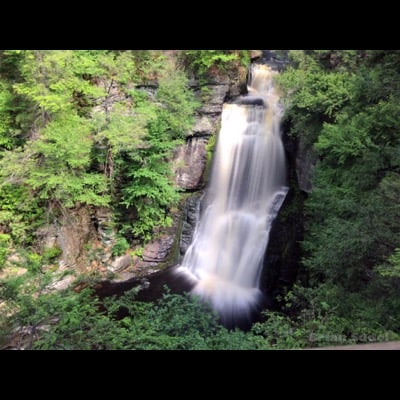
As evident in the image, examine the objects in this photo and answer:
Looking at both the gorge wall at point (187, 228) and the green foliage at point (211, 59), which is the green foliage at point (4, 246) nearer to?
the gorge wall at point (187, 228)

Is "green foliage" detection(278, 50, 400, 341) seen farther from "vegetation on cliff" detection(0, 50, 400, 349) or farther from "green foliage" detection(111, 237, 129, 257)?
"green foliage" detection(111, 237, 129, 257)

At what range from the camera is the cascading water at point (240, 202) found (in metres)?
10.4

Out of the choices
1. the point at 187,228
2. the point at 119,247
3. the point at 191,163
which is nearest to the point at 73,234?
the point at 119,247

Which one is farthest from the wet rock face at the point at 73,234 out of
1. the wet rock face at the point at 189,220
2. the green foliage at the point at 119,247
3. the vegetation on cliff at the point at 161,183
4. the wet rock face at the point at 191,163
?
the wet rock face at the point at 191,163

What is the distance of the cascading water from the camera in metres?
10.4

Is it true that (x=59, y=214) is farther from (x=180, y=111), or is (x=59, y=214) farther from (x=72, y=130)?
(x=180, y=111)

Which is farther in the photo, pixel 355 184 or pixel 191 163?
pixel 191 163

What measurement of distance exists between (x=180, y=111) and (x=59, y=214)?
521cm

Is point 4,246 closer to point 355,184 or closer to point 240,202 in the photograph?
point 240,202

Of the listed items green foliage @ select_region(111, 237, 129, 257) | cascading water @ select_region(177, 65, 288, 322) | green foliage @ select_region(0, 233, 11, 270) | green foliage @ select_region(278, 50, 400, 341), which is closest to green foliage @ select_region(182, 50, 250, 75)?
cascading water @ select_region(177, 65, 288, 322)

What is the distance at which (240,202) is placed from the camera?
11516mm

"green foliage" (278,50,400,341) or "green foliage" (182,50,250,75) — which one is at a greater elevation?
"green foliage" (182,50,250,75)

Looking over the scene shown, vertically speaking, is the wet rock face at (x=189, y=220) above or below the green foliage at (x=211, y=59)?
below

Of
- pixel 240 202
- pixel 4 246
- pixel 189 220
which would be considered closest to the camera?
pixel 4 246
